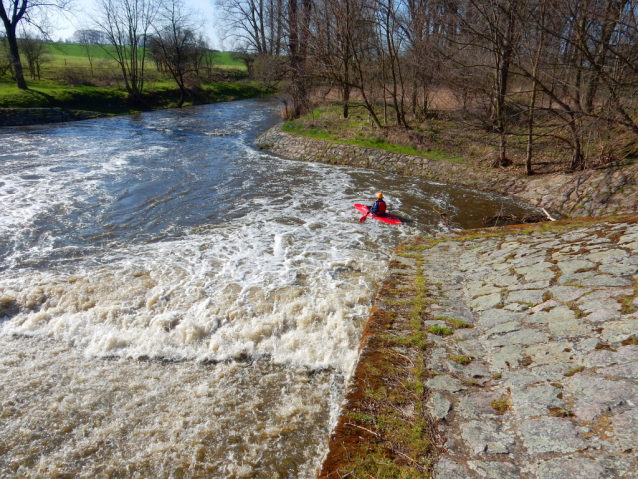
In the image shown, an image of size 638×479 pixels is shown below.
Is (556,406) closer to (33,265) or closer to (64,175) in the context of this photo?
(33,265)

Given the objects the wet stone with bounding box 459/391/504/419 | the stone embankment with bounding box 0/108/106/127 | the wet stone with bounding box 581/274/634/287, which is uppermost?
the stone embankment with bounding box 0/108/106/127

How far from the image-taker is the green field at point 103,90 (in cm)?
2573

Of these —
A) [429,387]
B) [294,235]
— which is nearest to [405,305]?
[429,387]

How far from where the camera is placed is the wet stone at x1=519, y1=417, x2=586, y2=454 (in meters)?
2.87

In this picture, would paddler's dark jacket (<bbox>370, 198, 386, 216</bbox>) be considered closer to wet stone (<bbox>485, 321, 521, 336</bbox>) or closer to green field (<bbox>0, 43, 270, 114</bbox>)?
wet stone (<bbox>485, 321, 521, 336</bbox>)

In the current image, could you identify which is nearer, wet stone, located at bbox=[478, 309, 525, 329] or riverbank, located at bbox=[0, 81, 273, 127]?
wet stone, located at bbox=[478, 309, 525, 329]

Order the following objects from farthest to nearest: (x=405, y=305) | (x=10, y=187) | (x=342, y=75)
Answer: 1. (x=342, y=75)
2. (x=10, y=187)
3. (x=405, y=305)

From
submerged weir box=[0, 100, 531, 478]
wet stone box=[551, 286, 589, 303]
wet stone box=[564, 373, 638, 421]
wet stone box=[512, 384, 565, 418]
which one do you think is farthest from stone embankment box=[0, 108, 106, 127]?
wet stone box=[564, 373, 638, 421]

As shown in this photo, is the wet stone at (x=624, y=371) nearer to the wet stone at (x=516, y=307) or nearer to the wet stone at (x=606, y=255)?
the wet stone at (x=516, y=307)

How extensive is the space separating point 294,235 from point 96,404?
5.42 meters

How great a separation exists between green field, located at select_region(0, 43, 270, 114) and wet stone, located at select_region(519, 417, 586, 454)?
2995 cm

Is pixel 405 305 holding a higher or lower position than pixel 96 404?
higher

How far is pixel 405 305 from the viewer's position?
569 cm

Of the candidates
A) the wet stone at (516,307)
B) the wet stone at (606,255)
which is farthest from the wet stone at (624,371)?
the wet stone at (606,255)
